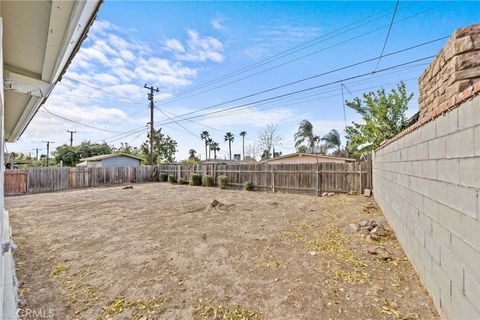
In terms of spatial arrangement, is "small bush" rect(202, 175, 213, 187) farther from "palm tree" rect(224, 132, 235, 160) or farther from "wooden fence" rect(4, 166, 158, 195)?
"palm tree" rect(224, 132, 235, 160)

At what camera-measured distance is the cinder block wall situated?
5.14 feet

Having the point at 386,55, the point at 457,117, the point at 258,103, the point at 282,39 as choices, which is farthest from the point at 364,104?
the point at 457,117

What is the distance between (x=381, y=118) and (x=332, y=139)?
76.4 ft

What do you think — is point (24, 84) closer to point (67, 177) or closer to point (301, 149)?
point (67, 177)

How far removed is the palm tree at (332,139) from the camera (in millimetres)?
32156

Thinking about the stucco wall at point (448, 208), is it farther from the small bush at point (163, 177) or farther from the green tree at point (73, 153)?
the green tree at point (73, 153)

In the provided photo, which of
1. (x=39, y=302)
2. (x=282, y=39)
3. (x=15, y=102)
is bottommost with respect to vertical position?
(x=39, y=302)

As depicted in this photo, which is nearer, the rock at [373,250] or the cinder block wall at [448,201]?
the cinder block wall at [448,201]

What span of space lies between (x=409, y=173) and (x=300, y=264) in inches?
83.4

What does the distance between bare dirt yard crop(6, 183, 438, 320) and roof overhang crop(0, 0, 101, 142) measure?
7.98ft

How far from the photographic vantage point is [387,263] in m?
3.46

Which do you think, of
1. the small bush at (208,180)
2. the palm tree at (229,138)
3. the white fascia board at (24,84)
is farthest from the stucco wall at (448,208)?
the palm tree at (229,138)

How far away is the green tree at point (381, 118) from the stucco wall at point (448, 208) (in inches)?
291

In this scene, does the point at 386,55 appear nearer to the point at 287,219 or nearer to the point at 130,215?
the point at 287,219
